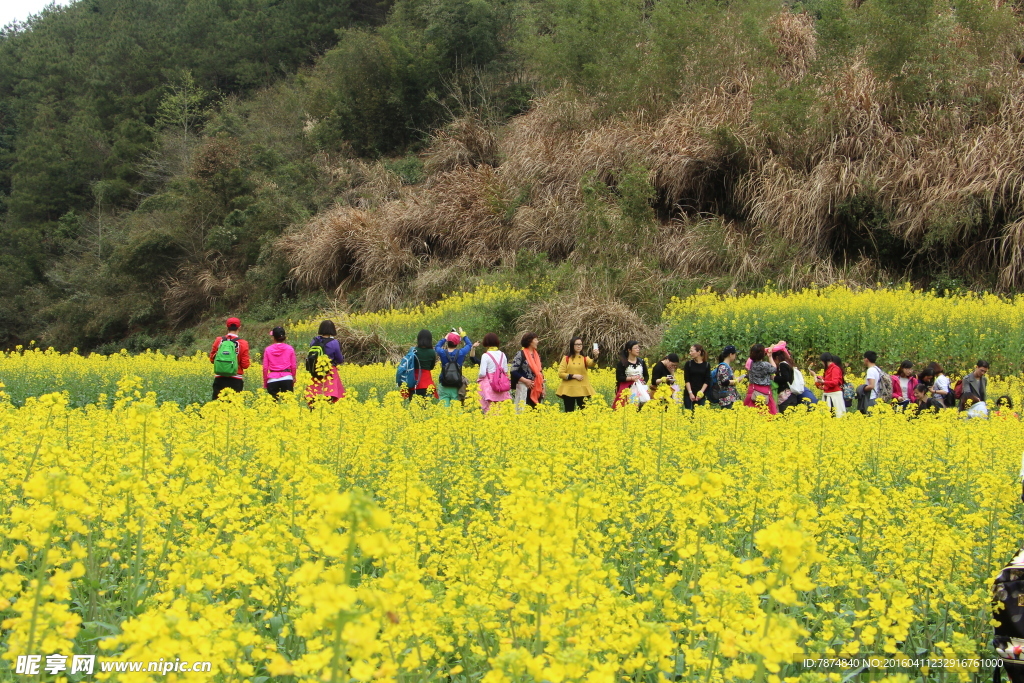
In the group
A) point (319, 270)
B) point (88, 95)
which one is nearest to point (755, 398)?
point (319, 270)

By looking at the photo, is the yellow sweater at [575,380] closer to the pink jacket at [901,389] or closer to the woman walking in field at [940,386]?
the pink jacket at [901,389]

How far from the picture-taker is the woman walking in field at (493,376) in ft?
28.9

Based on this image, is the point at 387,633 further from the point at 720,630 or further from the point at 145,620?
the point at 720,630

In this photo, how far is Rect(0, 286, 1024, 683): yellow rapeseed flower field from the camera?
7.14ft

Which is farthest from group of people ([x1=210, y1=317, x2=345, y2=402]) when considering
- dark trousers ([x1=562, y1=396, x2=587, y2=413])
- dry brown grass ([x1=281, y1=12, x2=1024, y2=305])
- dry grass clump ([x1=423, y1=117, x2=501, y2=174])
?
dry grass clump ([x1=423, y1=117, x2=501, y2=174])

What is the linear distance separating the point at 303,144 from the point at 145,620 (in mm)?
32553

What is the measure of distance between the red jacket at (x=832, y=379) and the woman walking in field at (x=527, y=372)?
3.16 metres

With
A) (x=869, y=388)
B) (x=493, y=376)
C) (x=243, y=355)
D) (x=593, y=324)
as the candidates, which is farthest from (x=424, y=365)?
(x=593, y=324)

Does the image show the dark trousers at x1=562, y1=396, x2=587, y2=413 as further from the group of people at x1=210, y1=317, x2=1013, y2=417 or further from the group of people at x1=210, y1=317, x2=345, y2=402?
the group of people at x1=210, y1=317, x2=345, y2=402

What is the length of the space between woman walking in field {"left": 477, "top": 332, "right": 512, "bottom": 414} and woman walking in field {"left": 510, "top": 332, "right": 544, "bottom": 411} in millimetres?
179

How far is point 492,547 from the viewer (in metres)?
3.59

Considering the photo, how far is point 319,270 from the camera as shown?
2323 cm

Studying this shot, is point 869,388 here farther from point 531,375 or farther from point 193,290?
point 193,290

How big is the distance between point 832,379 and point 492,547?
22.9 feet
